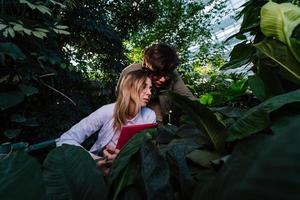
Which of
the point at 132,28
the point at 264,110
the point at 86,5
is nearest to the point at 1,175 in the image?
the point at 264,110

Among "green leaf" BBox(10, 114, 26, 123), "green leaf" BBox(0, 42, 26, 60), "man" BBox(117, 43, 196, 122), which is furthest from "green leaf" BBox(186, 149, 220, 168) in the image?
"green leaf" BBox(10, 114, 26, 123)

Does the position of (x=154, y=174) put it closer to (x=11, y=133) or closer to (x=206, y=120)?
(x=206, y=120)

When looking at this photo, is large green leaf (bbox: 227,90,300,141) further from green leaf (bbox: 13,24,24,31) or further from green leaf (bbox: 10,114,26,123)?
green leaf (bbox: 10,114,26,123)

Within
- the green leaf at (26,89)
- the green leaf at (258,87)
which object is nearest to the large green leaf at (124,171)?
the green leaf at (258,87)

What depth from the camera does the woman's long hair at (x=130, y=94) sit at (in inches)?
84.5

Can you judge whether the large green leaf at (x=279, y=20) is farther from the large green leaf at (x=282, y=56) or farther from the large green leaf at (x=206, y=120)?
the large green leaf at (x=206, y=120)

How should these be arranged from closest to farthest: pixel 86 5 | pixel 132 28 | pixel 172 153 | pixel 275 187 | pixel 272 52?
pixel 275 187, pixel 172 153, pixel 272 52, pixel 86 5, pixel 132 28

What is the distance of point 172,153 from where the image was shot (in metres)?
0.52

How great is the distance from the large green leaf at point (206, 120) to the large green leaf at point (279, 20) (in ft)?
0.88

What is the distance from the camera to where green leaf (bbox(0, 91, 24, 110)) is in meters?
2.75

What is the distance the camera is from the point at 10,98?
284 centimetres

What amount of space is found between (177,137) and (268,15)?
0.98ft

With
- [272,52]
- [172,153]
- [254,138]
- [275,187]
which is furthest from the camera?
[272,52]

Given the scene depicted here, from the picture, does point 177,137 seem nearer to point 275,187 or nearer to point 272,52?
point 272,52
